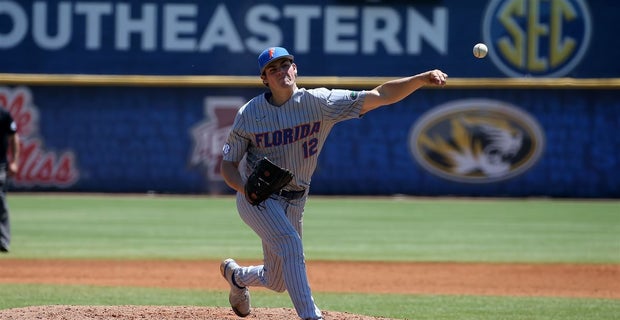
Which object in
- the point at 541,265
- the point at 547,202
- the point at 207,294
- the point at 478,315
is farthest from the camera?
the point at 547,202

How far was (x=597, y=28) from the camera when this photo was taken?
80.5 feet

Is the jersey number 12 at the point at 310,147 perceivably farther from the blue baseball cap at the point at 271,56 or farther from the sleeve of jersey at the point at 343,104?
the blue baseball cap at the point at 271,56

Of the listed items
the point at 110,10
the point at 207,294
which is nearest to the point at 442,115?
the point at 110,10

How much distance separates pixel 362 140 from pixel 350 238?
884 cm

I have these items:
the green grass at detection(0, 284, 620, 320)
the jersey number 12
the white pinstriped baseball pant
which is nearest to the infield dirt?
the green grass at detection(0, 284, 620, 320)

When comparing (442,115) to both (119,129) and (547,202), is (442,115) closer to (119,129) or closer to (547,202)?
(547,202)

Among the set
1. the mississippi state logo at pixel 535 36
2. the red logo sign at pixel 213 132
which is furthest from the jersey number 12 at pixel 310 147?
the mississippi state logo at pixel 535 36

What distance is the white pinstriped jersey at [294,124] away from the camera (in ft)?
22.4

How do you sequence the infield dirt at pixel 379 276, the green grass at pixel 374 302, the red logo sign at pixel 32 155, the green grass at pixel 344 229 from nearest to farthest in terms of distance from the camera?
the green grass at pixel 374 302
the infield dirt at pixel 379 276
the green grass at pixel 344 229
the red logo sign at pixel 32 155

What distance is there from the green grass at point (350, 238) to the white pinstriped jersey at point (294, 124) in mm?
2216

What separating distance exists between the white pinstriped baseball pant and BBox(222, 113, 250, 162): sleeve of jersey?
27 cm

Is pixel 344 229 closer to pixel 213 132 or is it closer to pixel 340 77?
pixel 340 77

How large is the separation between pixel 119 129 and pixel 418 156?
263 inches

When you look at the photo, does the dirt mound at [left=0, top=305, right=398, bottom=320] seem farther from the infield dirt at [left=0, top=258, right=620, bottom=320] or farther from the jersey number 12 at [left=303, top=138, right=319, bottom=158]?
the infield dirt at [left=0, top=258, right=620, bottom=320]
